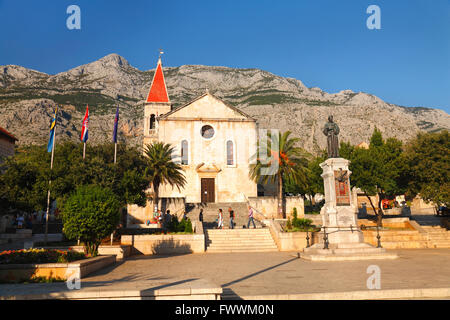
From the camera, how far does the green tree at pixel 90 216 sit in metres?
12.9

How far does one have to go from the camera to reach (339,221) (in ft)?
55.2

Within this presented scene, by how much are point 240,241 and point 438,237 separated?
13.7 meters

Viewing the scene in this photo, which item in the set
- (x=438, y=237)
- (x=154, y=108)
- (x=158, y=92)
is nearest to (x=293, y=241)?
(x=438, y=237)

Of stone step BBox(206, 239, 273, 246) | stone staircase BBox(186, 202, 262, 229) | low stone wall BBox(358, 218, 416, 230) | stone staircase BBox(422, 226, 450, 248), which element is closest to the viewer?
A: stone step BBox(206, 239, 273, 246)

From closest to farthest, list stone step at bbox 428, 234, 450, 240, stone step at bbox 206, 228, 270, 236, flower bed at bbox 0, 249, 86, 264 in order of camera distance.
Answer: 1. flower bed at bbox 0, 249, 86, 264
2. stone step at bbox 428, 234, 450, 240
3. stone step at bbox 206, 228, 270, 236

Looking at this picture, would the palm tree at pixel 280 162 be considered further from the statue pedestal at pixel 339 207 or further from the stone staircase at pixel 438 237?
the statue pedestal at pixel 339 207

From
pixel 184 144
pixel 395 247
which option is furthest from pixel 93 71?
pixel 395 247

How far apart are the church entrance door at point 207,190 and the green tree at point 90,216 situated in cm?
2369

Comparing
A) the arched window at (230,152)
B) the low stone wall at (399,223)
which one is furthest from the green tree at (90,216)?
the arched window at (230,152)

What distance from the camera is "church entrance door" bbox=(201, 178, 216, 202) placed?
3741cm

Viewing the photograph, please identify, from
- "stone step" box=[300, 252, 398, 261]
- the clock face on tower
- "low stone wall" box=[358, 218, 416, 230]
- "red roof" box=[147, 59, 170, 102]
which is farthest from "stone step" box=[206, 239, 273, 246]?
"red roof" box=[147, 59, 170, 102]

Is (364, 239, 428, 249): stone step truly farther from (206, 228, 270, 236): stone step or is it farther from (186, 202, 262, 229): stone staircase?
(186, 202, 262, 229): stone staircase

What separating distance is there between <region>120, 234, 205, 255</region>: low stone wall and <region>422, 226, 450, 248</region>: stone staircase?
15.1 metres
